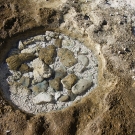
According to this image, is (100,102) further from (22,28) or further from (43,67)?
(22,28)

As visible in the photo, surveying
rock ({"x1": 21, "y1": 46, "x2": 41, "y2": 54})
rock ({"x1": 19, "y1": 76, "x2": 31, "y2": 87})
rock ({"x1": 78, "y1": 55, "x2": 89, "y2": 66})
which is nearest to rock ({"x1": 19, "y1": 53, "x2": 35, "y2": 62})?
rock ({"x1": 21, "y1": 46, "x2": 41, "y2": 54})

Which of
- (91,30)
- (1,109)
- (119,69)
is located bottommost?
(1,109)

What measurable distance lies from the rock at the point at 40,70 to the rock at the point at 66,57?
0.42 meters

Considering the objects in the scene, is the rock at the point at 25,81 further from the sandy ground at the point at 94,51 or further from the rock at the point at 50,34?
the rock at the point at 50,34

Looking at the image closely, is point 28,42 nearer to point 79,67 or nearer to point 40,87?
point 40,87

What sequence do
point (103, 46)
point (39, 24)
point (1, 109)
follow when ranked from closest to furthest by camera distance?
point (1, 109)
point (103, 46)
point (39, 24)

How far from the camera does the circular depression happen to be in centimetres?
554

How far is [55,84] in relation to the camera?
5727 mm

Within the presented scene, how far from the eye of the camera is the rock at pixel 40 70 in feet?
19.1

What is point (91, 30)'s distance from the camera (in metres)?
6.31

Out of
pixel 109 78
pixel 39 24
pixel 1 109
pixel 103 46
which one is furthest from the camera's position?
pixel 39 24

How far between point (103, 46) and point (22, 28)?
6.83 ft

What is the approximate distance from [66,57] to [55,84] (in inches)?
31.4

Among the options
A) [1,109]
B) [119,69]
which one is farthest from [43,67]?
[119,69]
